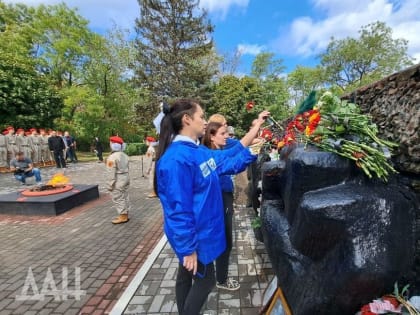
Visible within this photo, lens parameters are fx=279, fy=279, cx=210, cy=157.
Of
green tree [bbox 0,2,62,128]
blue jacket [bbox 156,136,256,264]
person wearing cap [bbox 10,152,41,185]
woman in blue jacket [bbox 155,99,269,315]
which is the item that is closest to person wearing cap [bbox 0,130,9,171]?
green tree [bbox 0,2,62,128]

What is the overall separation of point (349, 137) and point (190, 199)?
1190 millimetres

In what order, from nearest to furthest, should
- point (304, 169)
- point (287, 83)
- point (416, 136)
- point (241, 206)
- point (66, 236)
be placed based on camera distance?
point (416, 136)
point (304, 169)
point (66, 236)
point (241, 206)
point (287, 83)

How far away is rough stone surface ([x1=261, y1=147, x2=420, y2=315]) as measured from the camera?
1.62 meters

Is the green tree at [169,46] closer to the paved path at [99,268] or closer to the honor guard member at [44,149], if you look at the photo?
the honor guard member at [44,149]

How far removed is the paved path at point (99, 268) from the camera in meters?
3.05

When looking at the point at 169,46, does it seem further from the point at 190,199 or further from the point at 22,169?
the point at 190,199

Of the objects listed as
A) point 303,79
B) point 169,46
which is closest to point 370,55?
point 303,79

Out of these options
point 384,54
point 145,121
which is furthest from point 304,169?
point 384,54

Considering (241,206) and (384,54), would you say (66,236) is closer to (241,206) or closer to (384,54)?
(241,206)

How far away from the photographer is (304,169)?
6.40ft

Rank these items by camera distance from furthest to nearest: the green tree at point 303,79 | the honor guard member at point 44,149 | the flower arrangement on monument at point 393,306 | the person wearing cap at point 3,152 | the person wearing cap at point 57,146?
the green tree at point 303,79 < the honor guard member at point 44,149 < the person wearing cap at point 57,146 < the person wearing cap at point 3,152 < the flower arrangement on monument at point 393,306

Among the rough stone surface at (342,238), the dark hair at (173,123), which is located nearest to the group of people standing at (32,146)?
the dark hair at (173,123)

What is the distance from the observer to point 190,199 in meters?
1.87

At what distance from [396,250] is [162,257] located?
3240 mm
